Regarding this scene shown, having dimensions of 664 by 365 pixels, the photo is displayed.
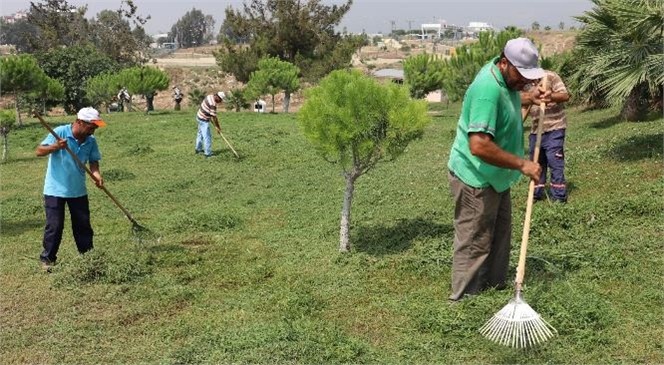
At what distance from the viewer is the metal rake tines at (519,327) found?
364cm

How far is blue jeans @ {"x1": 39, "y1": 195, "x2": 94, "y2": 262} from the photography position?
6.14 meters

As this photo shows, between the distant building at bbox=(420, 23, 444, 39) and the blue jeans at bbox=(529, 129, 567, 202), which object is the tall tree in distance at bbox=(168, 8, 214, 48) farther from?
the blue jeans at bbox=(529, 129, 567, 202)

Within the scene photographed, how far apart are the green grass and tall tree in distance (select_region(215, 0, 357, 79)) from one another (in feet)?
88.9

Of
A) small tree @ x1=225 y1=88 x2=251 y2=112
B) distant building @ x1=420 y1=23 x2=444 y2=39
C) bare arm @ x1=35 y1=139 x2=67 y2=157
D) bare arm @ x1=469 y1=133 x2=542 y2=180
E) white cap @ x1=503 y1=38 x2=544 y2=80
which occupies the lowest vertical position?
small tree @ x1=225 y1=88 x2=251 y2=112

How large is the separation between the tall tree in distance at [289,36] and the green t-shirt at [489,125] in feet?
103

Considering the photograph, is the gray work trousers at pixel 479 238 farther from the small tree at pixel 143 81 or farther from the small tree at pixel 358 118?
the small tree at pixel 143 81

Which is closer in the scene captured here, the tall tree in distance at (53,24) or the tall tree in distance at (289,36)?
the tall tree in distance at (289,36)

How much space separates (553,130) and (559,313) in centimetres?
327

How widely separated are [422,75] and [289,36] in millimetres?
12844

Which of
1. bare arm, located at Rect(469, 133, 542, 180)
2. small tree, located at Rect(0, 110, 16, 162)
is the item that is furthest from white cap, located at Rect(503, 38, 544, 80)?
small tree, located at Rect(0, 110, 16, 162)

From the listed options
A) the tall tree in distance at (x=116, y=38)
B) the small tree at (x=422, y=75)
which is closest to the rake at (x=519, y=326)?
the small tree at (x=422, y=75)

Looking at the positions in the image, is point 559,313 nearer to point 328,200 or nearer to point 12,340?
point 12,340

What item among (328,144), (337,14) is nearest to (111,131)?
(328,144)

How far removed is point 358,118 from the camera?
19.2 feet
